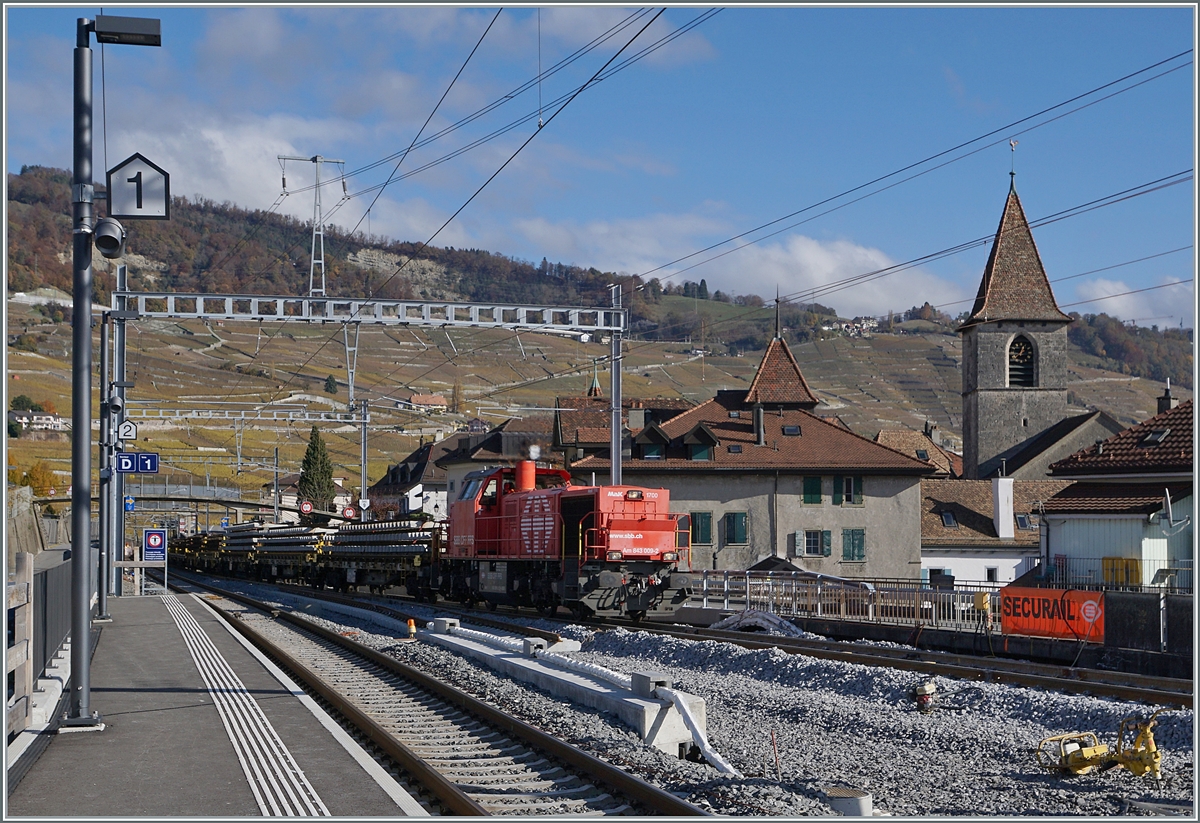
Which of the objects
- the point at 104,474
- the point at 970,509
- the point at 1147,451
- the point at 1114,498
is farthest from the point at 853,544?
the point at 104,474

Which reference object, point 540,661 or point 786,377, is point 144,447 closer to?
point 786,377

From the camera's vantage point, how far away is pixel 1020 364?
318ft

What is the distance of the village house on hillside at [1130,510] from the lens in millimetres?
37125

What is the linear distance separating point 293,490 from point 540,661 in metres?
132

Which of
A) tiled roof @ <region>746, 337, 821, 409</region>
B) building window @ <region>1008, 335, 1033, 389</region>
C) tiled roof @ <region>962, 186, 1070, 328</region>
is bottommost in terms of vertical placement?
tiled roof @ <region>746, 337, 821, 409</region>

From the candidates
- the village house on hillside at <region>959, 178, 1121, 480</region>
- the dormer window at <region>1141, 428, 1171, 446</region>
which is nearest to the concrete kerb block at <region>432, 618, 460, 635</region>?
the dormer window at <region>1141, 428, 1171, 446</region>

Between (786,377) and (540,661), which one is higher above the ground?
(786,377)

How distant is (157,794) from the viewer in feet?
30.2

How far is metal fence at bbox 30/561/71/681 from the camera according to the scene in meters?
13.4

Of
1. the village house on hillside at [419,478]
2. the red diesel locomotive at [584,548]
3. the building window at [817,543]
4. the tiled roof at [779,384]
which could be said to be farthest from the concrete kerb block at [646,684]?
the village house on hillside at [419,478]

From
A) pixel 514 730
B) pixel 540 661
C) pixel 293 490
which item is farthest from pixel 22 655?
pixel 293 490

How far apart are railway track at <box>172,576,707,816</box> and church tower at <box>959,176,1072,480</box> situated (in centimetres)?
8328

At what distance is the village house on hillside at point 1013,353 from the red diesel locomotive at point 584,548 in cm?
6939

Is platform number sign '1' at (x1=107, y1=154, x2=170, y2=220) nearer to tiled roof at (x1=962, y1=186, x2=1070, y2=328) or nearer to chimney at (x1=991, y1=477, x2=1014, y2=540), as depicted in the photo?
chimney at (x1=991, y1=477, x2=1014, y2=540)
